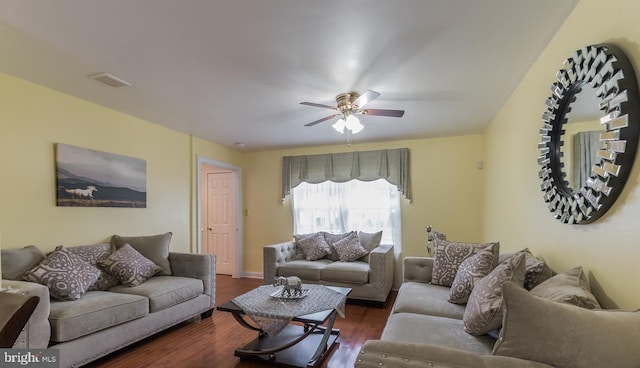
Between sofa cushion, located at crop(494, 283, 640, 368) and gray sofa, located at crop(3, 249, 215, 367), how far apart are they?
2693 millimetres

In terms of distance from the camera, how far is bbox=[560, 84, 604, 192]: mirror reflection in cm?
150

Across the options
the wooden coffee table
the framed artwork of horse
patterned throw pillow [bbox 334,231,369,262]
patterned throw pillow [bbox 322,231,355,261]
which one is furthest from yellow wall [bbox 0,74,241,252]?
patterned throw pillow [bbox 334,231,369,262]

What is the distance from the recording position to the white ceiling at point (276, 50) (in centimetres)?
172

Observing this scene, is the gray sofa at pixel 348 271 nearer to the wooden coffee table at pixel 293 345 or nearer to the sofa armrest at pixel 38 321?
the wooden coffee table at pixel 293 345

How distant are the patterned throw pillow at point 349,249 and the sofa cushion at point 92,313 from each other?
8.32 feet

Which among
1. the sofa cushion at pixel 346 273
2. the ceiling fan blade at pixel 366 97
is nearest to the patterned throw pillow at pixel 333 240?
the sofa cushion at pixel 346 273

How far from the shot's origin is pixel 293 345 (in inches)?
98.2

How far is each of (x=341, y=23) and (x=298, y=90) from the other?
3.46ft

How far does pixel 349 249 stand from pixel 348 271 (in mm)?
518

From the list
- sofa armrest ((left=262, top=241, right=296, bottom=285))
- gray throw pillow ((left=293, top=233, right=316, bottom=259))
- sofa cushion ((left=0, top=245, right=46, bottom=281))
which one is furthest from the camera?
gray throw pillow ((left=293, top=233, right=316, bottom=259))

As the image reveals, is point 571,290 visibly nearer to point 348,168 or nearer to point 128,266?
point 128,266

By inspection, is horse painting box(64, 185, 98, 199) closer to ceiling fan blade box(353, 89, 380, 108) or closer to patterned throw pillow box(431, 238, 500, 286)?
ceiling fan blade box(353, 89, 380, 108)

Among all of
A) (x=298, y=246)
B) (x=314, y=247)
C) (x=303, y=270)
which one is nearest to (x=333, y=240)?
(x=314, y=247)

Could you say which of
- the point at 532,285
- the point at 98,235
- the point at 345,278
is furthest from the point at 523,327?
the point at 98,235
